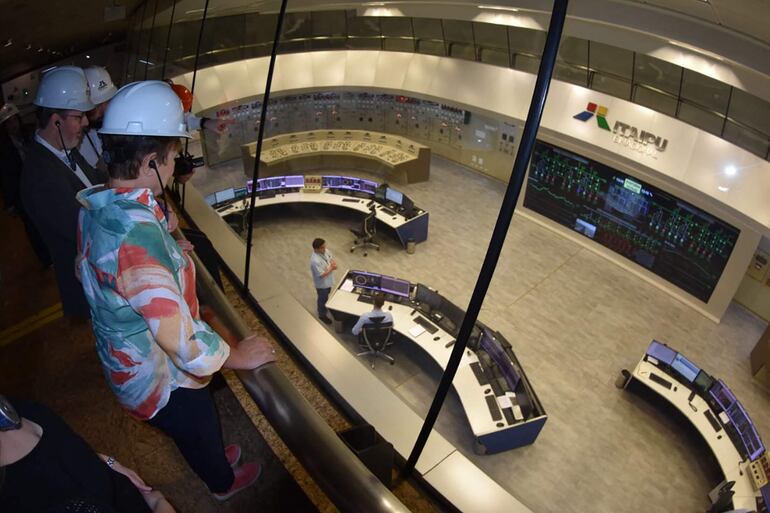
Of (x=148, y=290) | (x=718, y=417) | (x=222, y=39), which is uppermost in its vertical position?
(x=148, y=290)

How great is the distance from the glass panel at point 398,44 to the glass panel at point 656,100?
5706mm

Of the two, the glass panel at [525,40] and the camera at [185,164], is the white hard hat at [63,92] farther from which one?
the glass panel at [525,40]

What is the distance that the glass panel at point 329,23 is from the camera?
470 inches

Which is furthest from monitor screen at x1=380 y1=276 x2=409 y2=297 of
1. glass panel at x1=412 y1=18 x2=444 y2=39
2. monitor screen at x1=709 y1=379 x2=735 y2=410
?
glass panel at x1=412 y1=18 x2=444 y2=39

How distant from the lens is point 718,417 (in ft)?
17.6

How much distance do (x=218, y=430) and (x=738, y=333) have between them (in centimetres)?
808

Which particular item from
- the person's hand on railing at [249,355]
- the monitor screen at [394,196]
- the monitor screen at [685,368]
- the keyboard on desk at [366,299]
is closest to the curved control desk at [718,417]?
the monitor screen at [685,368]

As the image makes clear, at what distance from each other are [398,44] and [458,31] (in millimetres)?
1554

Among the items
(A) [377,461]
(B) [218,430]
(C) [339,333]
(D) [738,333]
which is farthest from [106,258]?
(D) [738,333]

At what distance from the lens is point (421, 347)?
6.02 metres

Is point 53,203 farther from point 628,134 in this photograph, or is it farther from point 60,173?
point 628,134

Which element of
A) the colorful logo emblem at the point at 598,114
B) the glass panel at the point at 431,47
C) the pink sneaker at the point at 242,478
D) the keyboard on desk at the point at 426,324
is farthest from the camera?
the glass panel at the point at 431,47

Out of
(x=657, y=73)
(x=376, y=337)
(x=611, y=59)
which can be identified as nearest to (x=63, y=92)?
(x=376, y=337)

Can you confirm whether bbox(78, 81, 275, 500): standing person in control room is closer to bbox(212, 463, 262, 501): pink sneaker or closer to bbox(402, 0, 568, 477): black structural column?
bbox(212, 463, 262, 501): pink sneaker
